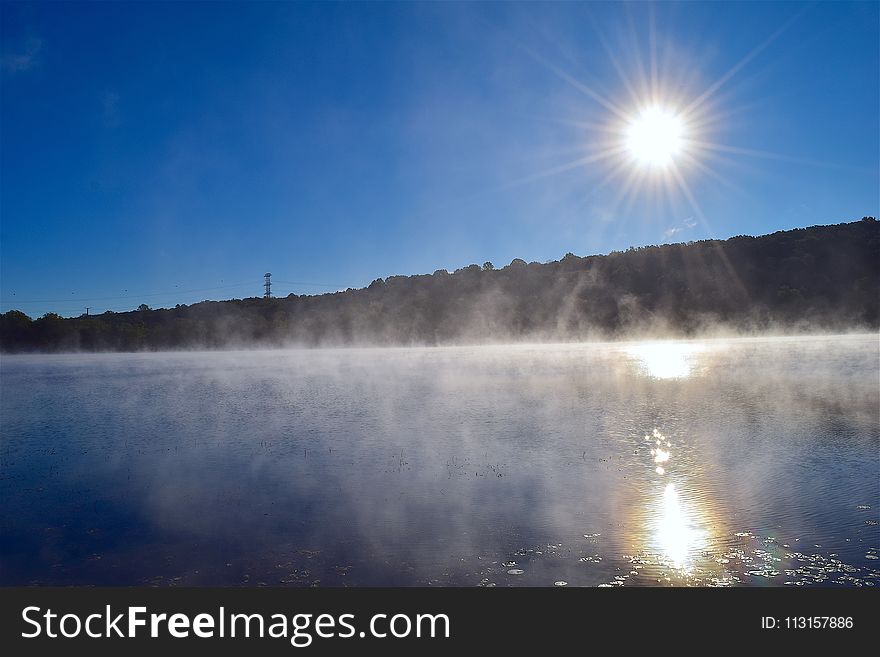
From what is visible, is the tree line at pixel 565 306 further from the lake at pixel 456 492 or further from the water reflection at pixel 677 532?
the water reflection at pixel 677 532

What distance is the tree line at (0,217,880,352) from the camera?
85.9 metres

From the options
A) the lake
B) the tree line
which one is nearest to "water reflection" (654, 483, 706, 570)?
the lake

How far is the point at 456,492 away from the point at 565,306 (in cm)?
9624

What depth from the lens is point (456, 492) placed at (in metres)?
11.1

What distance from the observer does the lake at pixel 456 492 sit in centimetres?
764

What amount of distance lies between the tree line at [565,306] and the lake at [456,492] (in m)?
70.8

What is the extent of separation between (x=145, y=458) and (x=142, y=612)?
9922mm

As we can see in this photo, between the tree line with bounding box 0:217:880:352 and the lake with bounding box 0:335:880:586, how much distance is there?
7078cm

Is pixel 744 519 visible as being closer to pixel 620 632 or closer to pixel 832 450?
pixel 620 632

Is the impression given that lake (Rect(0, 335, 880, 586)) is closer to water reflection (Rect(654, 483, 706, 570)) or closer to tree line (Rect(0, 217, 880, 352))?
water reflection (Rect(654, 483, 706, 570))

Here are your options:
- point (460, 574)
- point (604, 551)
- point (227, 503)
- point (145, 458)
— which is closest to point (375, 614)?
point (460, 574)

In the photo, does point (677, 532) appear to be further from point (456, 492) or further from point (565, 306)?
point (565, 306)

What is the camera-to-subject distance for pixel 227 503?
1091 cm

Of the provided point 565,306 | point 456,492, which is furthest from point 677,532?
point 565,306
